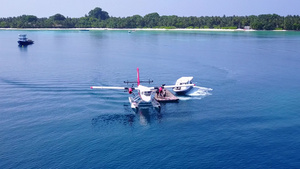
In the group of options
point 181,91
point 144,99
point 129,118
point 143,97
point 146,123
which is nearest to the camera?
point 146,123

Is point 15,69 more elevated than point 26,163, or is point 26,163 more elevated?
point 15,69

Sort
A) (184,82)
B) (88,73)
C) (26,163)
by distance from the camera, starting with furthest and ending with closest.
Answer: (88,73)
(184,82)
(26,163)

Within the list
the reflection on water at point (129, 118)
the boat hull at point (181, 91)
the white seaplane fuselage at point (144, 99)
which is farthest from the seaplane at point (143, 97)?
the boat hull at point (181, 91)

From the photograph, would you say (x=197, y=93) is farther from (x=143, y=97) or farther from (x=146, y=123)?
(x=146, y=123)

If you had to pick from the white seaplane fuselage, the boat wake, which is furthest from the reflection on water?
the boat wake

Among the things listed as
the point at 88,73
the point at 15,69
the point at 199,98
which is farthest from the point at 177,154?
the point at 15,69

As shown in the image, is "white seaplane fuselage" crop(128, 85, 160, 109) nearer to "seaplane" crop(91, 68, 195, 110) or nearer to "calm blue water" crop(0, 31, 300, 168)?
"seaplane" crop(91, 68, 195, 110)

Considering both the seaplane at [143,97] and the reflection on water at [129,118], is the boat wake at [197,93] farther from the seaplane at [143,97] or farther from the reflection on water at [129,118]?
the reflection on water at [129,118]

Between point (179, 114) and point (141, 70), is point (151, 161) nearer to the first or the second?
point (179, 114)

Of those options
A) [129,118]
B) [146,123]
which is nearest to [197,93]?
[146,123]
